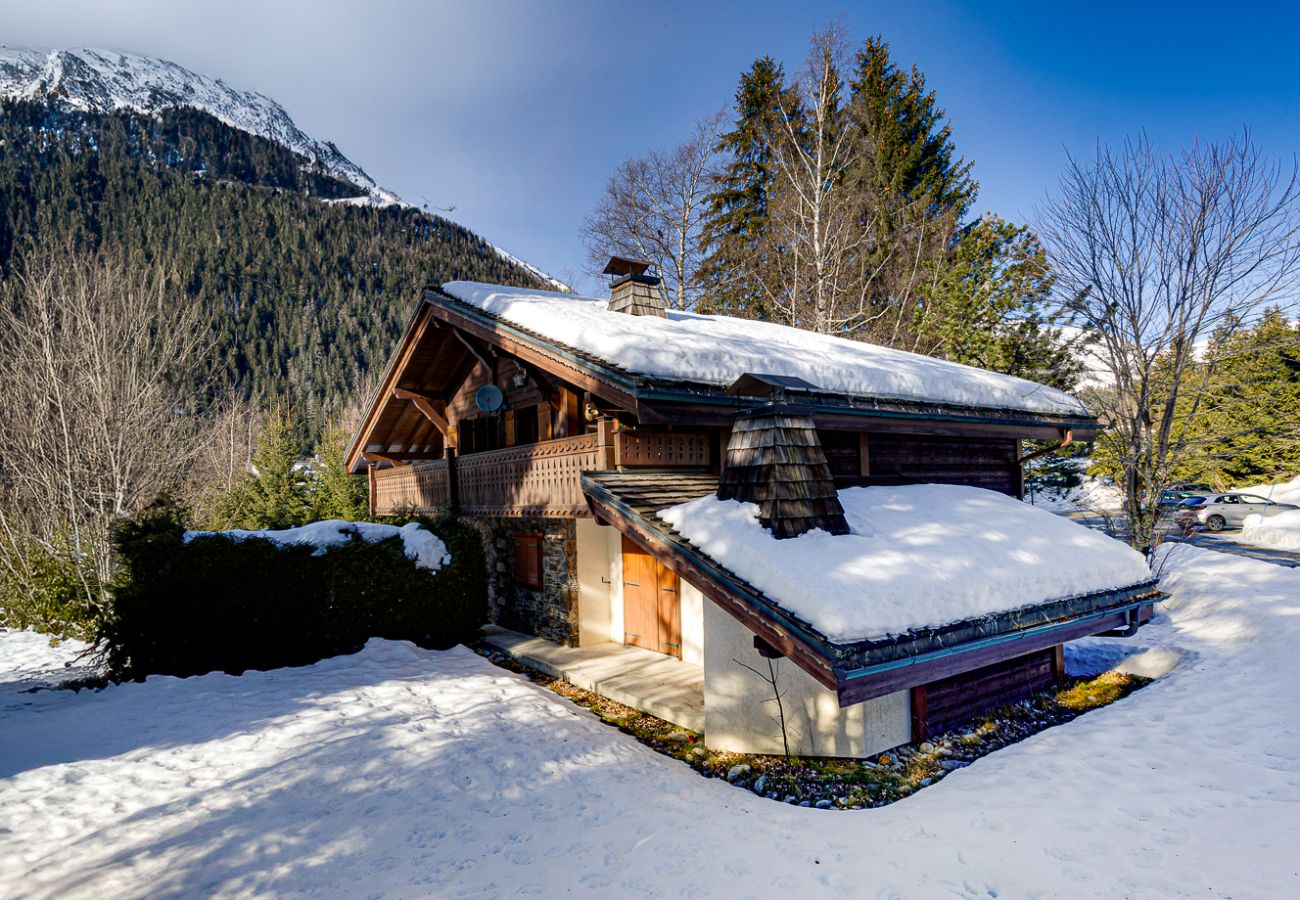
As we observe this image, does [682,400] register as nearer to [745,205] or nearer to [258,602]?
[258,602]

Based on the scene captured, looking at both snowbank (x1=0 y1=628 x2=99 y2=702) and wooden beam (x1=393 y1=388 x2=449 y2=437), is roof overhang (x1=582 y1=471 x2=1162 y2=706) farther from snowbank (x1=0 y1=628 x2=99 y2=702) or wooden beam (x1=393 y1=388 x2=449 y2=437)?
snowbank (x1=0 y1=628 x2=99 y2=702)

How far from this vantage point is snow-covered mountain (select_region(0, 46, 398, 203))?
335 feet

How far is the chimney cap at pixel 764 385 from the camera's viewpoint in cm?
737

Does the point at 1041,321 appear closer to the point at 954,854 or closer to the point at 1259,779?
the point at 1259,779

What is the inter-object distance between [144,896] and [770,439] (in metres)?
6.58

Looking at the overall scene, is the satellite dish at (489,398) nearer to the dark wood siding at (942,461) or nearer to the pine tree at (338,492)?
the dark wood siding at (942,461)

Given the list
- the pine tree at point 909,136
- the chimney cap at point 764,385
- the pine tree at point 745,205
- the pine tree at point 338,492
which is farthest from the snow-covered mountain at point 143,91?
the chimney cap at point 764,385

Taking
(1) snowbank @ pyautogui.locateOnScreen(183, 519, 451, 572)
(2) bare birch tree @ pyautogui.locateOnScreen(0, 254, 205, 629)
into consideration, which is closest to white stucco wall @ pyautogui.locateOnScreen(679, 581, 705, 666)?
(1) snowbank @ pyautogui.locateOnScreen(183, 519, 451, 572)

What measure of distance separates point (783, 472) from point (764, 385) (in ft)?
3.63

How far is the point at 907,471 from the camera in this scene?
11.2 m

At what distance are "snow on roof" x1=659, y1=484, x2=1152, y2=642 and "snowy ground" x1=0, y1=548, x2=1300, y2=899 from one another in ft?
5.50

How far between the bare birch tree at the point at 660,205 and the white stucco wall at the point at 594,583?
1585 centimetres

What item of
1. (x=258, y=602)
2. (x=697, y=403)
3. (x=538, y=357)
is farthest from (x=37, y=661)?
(x=697, y=403)

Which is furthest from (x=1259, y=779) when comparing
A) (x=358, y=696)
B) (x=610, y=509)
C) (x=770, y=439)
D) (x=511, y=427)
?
(x=511, y=427)
